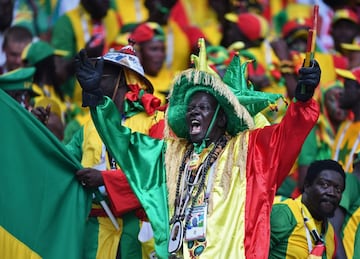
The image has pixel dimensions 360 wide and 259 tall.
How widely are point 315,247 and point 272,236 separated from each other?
341mm

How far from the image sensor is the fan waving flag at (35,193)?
9.65 metres

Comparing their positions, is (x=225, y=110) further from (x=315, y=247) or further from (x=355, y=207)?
(x=355, y=207)

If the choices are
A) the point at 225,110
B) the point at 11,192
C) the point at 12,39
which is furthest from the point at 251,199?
the point at 12,39

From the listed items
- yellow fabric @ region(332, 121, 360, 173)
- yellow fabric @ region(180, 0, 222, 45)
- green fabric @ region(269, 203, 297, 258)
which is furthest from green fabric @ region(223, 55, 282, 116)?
yellow fabric @ region(180, 0, 222, 45)

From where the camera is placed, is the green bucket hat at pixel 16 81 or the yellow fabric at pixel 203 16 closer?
the green bucket hat at pixel 16 81

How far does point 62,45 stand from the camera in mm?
14484

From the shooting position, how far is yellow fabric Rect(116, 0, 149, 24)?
14.9m

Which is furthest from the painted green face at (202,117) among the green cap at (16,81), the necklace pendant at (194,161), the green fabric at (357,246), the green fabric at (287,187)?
the green fabric at (287,187)

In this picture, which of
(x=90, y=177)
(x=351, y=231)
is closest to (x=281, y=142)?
(x=90, y=177)

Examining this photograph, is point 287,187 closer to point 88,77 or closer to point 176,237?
point 176,237

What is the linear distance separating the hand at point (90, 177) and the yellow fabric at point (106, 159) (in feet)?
0.95

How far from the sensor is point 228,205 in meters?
8.89

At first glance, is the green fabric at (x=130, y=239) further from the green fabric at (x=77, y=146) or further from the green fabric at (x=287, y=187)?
the green fabric at (x=287, y=187)

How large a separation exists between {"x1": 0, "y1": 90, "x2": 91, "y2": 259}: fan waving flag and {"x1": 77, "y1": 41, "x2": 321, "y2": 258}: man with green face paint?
662mm
